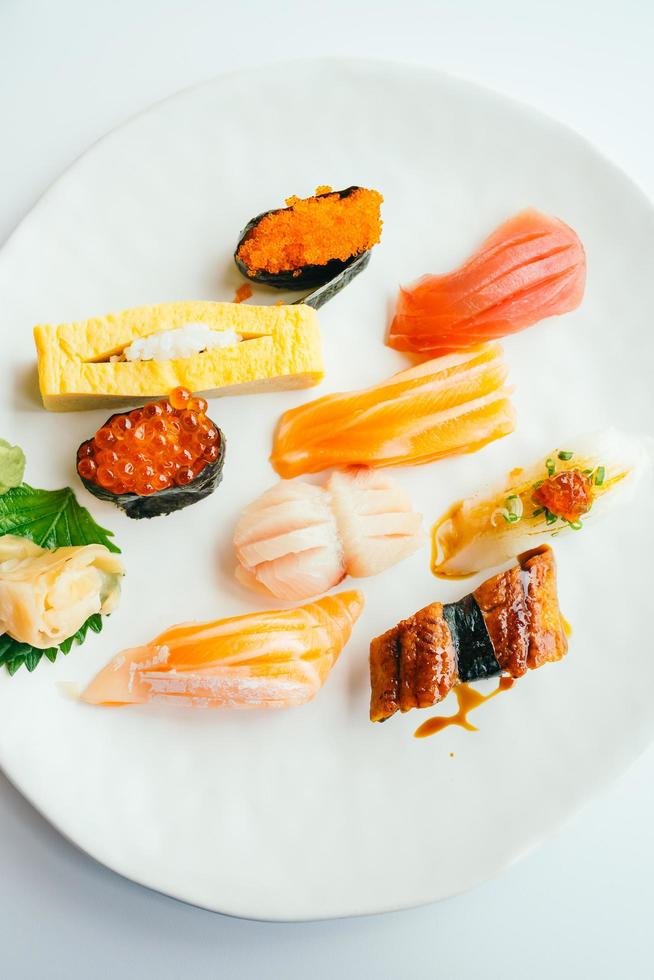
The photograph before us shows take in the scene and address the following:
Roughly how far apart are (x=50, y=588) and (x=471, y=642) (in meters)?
1.28

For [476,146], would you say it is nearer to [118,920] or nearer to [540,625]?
[540,625]

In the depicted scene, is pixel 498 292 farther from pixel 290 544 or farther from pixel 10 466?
pixel 10 466

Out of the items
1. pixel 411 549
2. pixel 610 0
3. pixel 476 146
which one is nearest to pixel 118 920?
pixel 411 549

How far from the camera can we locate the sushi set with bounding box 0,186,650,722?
243 cm

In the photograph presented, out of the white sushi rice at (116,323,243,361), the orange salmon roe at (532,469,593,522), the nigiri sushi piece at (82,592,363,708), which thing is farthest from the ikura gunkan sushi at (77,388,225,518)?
the orange salmon roe at (532,469,593,522)

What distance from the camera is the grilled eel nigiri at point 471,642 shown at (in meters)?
2.43

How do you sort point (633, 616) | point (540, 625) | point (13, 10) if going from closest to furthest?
point (540, 625) < point (633, 616) < point (13, 10)

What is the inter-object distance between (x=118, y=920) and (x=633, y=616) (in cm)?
198

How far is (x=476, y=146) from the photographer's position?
2.75 m

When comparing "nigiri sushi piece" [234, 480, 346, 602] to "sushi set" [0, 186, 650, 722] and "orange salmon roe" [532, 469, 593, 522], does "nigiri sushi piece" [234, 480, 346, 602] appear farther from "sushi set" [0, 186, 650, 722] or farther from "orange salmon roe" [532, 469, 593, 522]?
"orange salmon roe" [532, 469, 593, 522]

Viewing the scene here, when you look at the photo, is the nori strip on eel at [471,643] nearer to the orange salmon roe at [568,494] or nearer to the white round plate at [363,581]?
the white round plate at [363,581]

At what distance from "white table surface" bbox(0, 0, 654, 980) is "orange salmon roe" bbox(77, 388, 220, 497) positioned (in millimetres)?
938

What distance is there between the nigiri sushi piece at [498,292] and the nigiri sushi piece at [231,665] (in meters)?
1.02

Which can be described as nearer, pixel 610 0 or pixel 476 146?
pixel 476 146
